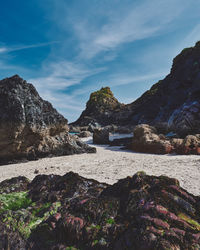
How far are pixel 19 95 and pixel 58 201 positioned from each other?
19.8 feet

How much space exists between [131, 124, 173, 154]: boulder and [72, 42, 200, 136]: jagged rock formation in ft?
15.5

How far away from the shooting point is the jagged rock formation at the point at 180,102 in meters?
13.5

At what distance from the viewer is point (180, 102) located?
26.3 meters

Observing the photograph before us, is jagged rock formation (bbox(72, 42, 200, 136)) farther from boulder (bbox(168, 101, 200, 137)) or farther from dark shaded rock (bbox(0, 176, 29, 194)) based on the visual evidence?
dark shaded rock (bbox(0, 176, 29, 194))

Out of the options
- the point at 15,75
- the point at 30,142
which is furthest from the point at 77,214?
the point at 15,75

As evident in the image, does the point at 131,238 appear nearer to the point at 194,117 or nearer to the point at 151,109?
the point at 194,117

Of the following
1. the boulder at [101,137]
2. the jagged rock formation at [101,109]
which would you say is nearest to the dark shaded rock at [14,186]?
the boulder at [101,137]

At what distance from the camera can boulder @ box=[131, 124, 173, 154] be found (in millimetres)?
7730

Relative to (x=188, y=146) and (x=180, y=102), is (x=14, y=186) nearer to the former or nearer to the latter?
(x=188, y=146)

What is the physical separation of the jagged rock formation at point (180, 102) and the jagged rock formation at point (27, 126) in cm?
943

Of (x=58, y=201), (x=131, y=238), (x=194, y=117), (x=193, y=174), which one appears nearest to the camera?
(x=131, y=238)

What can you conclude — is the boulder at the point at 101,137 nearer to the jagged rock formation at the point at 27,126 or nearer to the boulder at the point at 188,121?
the jagged rock formation at the point at 27,126

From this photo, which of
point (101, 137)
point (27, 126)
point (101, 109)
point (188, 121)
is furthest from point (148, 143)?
point (101, 109)

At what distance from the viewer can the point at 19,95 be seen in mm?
6996
